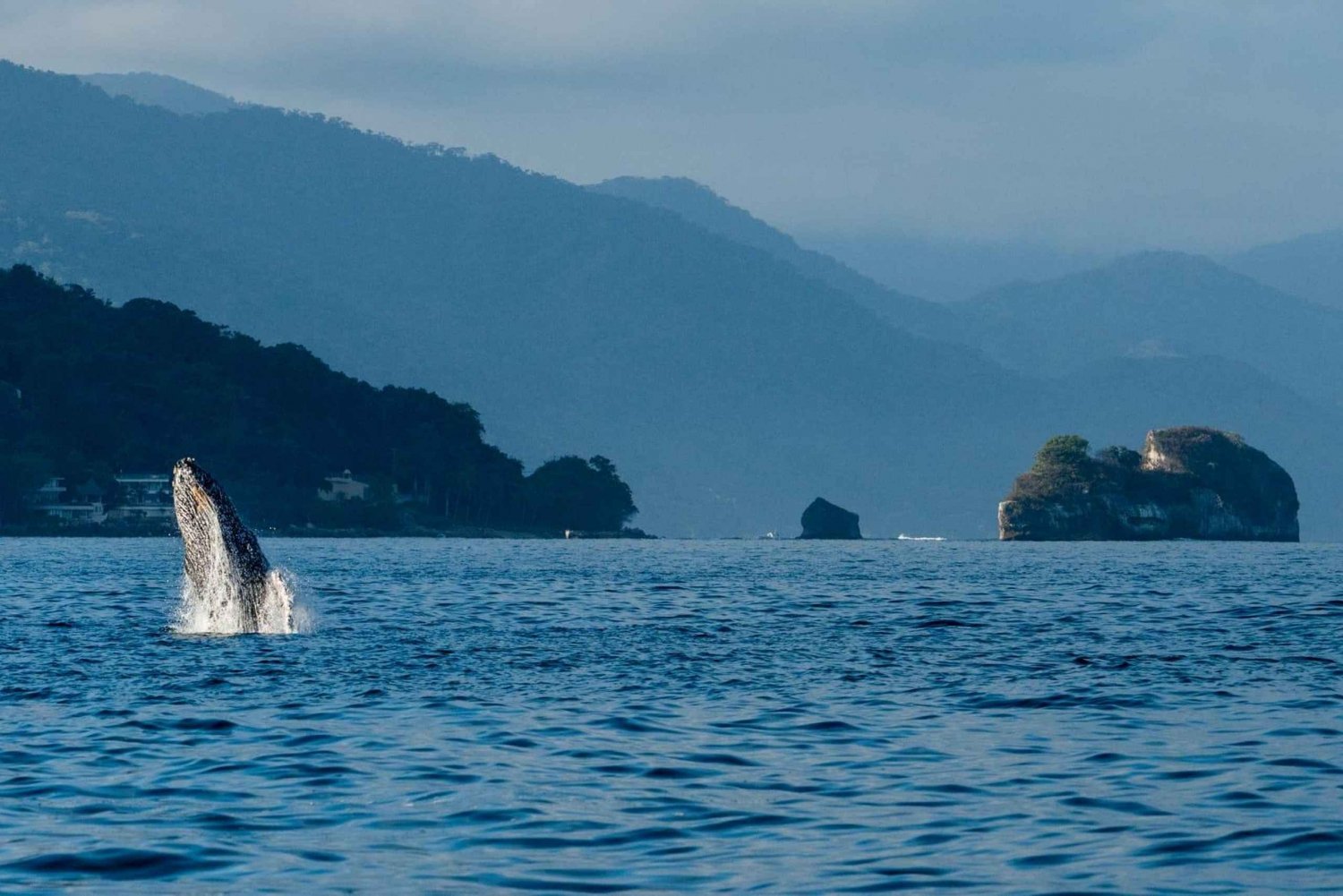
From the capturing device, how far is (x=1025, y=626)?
57.8m

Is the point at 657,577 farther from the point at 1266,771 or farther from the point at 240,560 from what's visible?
the point at 1266,771

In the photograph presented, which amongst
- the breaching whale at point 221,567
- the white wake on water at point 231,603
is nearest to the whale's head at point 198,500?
the breaching whale at point 221,567

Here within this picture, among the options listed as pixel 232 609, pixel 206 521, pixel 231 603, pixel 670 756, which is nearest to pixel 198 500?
pixel 206 521

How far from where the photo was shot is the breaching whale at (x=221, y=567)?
151 ft

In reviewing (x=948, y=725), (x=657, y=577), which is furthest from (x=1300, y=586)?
(x=948, y=725)

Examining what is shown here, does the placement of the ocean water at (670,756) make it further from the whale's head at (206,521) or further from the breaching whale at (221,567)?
the whale's head at (206,521)

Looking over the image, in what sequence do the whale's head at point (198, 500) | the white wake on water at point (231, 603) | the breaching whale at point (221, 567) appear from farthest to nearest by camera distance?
the white wake on water at point (231, 603)
the breaching whale at point (221, 567)
the whale's head at point (198, 500)

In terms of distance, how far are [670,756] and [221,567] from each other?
73.5ft

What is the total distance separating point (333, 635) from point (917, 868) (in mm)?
31011

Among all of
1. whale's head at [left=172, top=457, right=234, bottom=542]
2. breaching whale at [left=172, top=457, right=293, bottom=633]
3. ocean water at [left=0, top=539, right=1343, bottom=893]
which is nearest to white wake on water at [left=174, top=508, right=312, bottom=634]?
breaching whale at [left=172, top=457, right=293, bottom=633]

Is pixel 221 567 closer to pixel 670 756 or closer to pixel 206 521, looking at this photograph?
pixel 206 521

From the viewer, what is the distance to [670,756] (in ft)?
95.7

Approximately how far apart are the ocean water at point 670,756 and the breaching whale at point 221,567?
1.55 meters

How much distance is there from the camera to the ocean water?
21.8m
